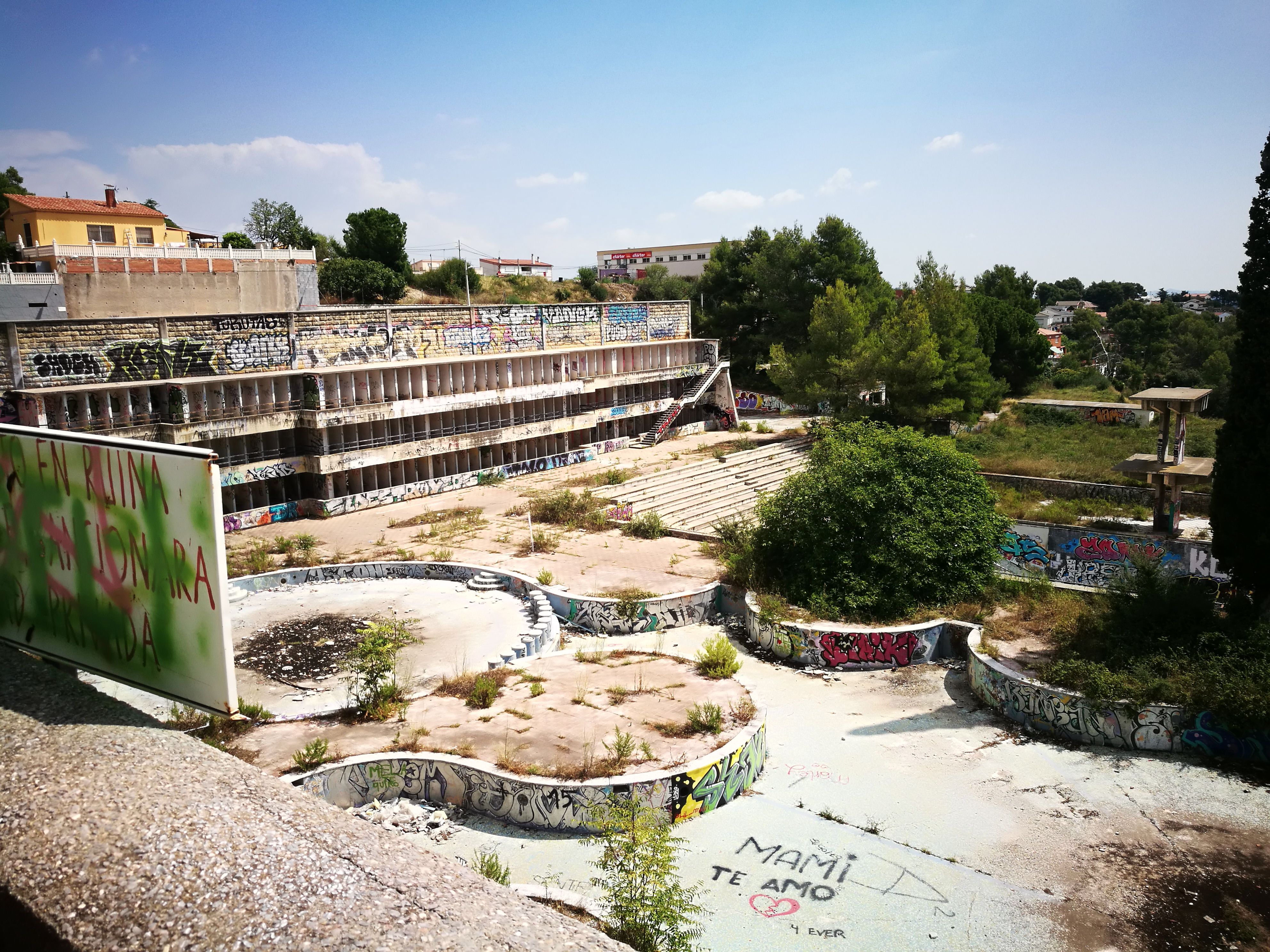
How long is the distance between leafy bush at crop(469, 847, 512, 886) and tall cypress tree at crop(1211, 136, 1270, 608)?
14.3m

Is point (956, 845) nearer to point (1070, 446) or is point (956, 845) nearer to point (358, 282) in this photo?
point (1070, 446)

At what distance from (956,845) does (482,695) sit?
795 cm

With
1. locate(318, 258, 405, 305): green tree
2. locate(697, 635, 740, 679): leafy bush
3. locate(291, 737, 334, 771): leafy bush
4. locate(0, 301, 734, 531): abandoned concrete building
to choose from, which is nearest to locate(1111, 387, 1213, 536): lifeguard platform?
locate(697, 635, 740, 679): leafy bush

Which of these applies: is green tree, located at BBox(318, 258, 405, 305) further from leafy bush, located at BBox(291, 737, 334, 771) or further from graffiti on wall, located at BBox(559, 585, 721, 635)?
leafy bush, located at BBox(291, 737, 334, 771)

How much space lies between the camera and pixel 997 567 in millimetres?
22266

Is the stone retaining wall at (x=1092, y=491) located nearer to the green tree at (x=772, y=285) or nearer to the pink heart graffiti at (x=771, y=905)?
the green tree at (x=772, y=285)

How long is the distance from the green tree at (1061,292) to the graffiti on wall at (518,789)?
522ft

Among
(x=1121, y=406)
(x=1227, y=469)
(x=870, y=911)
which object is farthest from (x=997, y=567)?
(x=1121, y=406)

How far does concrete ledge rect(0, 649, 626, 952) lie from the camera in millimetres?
6902

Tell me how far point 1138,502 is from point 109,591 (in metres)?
33.5

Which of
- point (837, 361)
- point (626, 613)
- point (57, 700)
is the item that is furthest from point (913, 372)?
point (57, 700)

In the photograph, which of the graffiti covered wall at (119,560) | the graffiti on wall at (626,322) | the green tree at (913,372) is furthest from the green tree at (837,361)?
the graffiti covered wall at (119,560)

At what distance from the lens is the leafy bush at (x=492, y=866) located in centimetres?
1016

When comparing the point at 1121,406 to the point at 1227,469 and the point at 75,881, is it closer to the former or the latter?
the point at 1227,469
